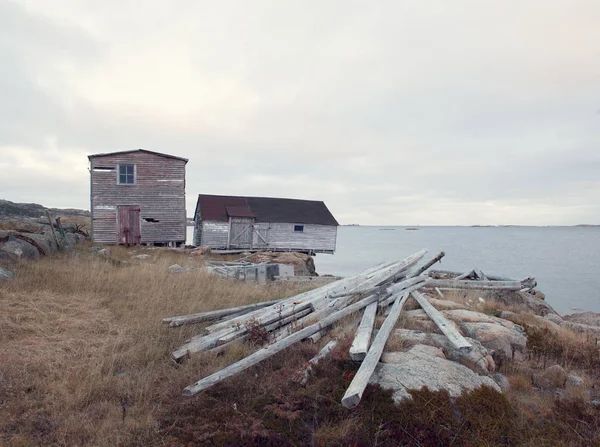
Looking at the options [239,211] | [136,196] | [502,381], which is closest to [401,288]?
[502,381]

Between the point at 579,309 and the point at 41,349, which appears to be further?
the point at 579,309

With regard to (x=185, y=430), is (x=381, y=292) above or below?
above

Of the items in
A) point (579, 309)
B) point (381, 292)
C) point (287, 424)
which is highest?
point (381, 292)

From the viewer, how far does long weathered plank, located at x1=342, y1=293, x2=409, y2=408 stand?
3.81m

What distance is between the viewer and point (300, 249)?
106 ft

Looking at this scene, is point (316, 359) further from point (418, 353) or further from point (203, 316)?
point (203, 316)

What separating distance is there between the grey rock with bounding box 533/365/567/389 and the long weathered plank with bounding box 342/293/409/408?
2136 millimetres

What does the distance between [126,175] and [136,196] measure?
151cm

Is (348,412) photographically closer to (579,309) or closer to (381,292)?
(381,292)

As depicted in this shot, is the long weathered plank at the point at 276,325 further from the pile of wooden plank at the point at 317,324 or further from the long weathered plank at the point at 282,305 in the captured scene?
the long weathered plank at the point at 282,305

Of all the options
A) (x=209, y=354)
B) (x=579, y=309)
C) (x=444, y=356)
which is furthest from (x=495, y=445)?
(x=579, y=309)

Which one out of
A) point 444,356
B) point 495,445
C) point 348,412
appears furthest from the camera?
point 444,356

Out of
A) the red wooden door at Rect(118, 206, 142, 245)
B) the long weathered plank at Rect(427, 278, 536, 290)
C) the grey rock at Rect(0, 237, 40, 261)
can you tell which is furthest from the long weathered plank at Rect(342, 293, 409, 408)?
the red wooden door at Rect(118, 206, 142, 245)

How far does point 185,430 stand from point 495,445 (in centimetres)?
308
